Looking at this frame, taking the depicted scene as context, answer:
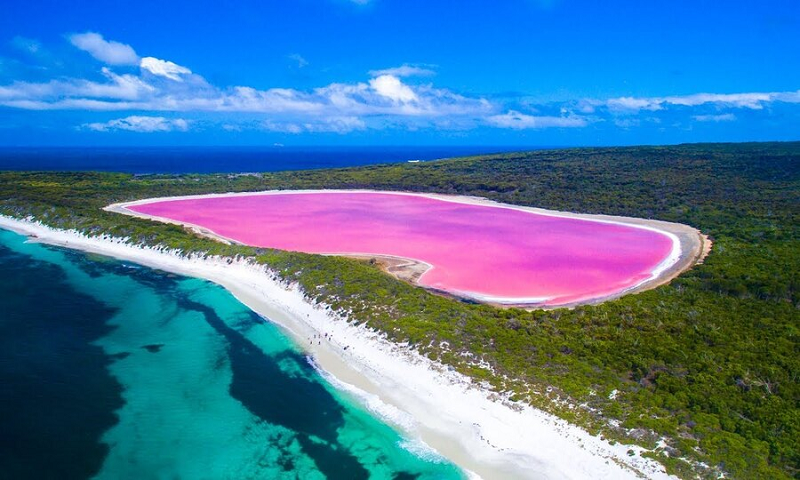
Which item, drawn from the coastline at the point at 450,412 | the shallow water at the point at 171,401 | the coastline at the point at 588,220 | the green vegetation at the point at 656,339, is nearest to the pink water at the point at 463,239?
the coastline at the point at 588,220

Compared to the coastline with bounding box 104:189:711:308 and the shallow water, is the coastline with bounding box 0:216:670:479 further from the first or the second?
the coastline with bounding box 104:189:711:308

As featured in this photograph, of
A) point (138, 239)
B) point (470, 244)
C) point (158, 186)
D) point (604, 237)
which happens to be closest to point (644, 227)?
point (604, 237)

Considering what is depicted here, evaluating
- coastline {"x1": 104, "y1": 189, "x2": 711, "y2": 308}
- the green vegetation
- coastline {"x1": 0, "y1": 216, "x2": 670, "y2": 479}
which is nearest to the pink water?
coastline {"x1": 104, "y1": 189, "x2": 711, "y2": 308}

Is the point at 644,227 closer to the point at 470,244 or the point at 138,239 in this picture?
the point at 470,244

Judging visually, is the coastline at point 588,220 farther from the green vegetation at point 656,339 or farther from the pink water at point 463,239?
the green vegetation at point 656,339

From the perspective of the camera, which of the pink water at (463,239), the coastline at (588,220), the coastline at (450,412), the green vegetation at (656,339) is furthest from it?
the pink water at (463,239)

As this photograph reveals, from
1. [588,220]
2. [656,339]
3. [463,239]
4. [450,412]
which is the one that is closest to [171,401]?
[450,412]
